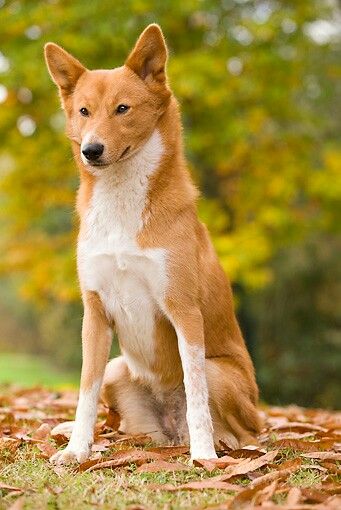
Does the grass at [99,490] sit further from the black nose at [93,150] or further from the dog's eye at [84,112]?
the dog's eye at [84,112]

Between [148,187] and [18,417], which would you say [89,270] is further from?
[18,417]

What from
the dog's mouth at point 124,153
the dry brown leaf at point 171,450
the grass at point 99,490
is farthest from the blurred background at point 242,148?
the grass at point 99,490

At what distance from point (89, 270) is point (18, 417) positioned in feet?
5.12

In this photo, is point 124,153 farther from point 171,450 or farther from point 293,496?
point 293,496

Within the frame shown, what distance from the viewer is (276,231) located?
12.1m

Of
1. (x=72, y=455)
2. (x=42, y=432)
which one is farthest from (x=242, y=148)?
(x=72, y=455)

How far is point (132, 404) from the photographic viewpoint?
4.50 m

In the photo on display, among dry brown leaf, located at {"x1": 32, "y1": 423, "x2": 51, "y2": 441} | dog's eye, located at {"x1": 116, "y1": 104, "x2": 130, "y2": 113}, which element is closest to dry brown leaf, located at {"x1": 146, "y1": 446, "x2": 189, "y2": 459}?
dry brown leaf, located at {"x1": 32, "y1": 423, "x2": 51, "y2": 441}

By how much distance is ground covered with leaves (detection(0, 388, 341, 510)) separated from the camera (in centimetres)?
300

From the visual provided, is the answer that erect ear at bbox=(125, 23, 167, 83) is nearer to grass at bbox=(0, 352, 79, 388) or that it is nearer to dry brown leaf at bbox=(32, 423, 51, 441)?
dry brown leaf at bbox=(32, 423, 51, 441)

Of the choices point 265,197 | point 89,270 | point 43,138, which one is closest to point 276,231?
point 265,197

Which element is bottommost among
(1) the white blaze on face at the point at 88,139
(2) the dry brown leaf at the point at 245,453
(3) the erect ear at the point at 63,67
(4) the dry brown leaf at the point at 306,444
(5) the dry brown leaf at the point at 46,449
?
(4) the dry brown leaf at the point at 306,444

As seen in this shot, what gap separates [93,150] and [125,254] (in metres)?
0.54

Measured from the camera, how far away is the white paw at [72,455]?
12.5 feet
